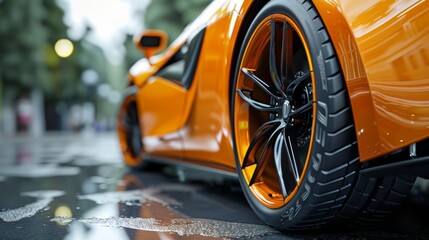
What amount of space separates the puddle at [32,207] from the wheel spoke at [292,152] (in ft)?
4.43

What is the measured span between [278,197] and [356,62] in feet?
2.38

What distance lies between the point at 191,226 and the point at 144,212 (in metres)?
0.45

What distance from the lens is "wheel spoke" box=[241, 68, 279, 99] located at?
2.08 meters

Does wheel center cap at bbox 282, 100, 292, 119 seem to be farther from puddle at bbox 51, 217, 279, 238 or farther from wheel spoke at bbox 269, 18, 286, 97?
puddle at bbox 51, 217, 279, 238

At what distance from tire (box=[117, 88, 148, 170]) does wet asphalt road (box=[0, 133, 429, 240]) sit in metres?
0.84

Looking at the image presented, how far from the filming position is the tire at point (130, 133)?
5.00 metres

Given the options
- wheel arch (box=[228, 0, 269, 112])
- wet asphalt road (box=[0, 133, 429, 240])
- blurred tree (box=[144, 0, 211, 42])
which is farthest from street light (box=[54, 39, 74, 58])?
wheel arch (box=[228, 0, 269, 112])

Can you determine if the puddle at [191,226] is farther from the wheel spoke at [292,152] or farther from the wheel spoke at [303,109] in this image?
the wheel spoke at [303,109]

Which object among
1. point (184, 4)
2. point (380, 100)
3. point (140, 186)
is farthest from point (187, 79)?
point (184, 4)

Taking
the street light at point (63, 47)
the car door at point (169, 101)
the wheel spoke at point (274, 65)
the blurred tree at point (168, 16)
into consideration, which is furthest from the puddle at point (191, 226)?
the blurred tree at point (168, 16)

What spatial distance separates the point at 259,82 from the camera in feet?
7.07

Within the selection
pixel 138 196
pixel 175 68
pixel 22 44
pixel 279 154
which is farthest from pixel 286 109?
pixel 22 44

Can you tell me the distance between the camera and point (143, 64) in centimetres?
477

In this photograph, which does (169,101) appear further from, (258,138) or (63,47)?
(63,47)
